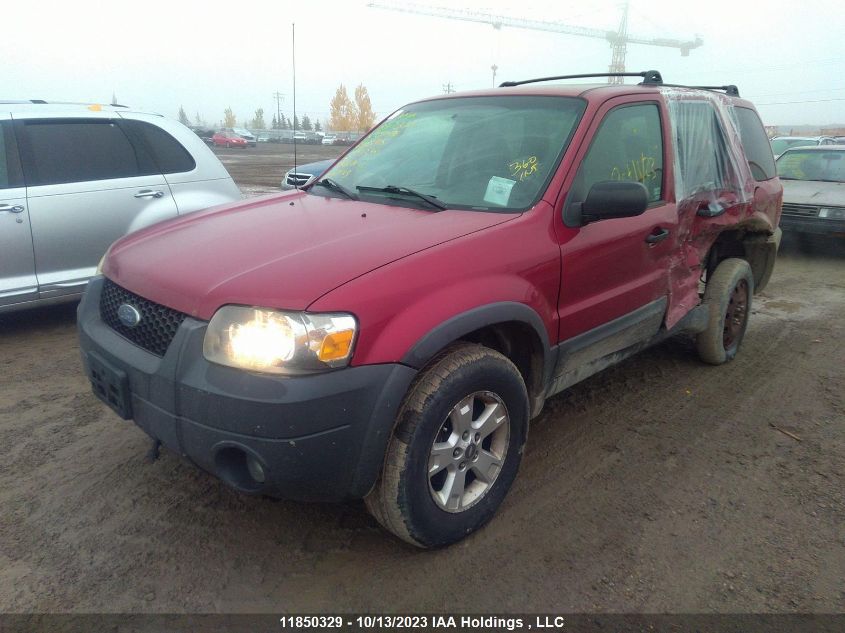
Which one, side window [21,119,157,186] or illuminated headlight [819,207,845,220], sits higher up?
side window [21,119,157,186]

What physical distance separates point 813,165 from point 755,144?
5933mm

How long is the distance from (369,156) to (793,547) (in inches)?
111

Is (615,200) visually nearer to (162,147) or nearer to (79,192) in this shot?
(79,192)

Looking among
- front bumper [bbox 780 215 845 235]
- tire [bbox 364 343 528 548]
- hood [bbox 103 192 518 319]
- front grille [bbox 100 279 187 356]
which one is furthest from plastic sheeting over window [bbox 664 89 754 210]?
front bumper [bbox 780 215 845 235]

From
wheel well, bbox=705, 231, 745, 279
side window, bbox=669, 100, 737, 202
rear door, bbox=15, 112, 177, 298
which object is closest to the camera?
side window, bbox=669, 100, 737, 202

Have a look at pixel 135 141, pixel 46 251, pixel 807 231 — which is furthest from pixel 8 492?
pixel 807 231

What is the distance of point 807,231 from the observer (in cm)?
862

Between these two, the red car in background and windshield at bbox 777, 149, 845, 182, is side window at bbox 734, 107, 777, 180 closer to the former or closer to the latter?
windshield at bbox 777, 149, 845, 182

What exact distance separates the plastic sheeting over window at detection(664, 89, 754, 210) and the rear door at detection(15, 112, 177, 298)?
3.91m

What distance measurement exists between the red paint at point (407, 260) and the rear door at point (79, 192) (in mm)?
2116

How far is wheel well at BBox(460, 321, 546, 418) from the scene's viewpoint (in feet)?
9.07

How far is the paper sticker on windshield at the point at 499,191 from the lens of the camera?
2.92 meters

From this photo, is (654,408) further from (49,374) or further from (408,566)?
(49,374)

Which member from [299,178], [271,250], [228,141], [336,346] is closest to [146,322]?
[271,250]
